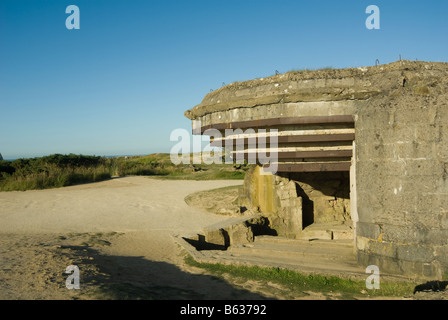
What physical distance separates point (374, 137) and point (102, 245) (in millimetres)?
5216

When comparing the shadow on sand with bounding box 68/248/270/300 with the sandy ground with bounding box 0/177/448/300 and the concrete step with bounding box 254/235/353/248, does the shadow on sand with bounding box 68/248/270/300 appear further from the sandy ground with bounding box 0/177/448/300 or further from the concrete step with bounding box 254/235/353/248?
the concrete step with bounding box 254/235/353/248

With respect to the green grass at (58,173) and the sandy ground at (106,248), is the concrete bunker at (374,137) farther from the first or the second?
the green grass at (58,173)

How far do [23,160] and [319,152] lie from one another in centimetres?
1777

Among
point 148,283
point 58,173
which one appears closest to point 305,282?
point 148,283

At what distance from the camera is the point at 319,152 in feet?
20.4

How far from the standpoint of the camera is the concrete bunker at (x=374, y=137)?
500cm

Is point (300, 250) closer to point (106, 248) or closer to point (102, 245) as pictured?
Answer: point (106, 248)

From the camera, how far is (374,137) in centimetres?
535

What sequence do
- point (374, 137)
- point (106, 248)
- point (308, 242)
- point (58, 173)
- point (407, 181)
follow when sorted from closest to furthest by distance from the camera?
point (407, 181), point (374, 137), point (106, 248), point (308, 242), point (58, 173)

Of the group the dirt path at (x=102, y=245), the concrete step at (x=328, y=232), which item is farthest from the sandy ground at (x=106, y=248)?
the concrete step at (x=328, y=232)

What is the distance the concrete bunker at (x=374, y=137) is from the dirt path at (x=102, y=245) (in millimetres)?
2168

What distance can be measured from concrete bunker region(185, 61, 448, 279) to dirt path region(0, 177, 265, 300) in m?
2.17

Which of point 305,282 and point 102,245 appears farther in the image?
point 102,245

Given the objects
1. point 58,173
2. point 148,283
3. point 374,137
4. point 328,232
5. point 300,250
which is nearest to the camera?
point 148,283
